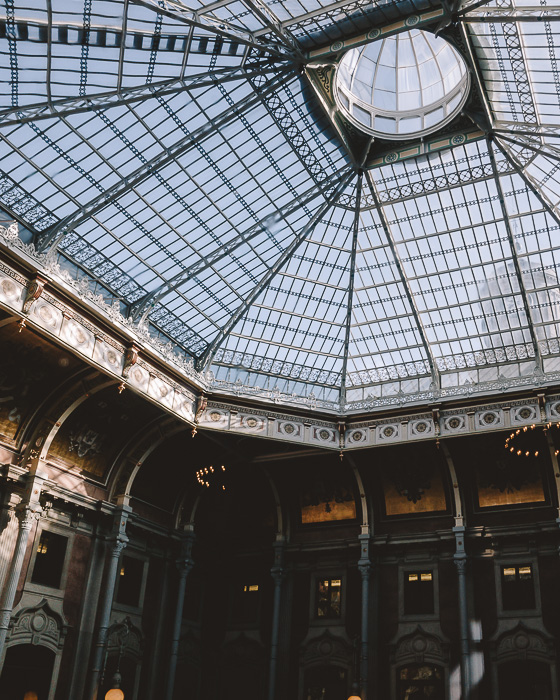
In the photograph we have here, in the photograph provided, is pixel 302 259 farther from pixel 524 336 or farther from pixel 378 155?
pixel 524 336

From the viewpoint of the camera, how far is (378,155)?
28.0 meters

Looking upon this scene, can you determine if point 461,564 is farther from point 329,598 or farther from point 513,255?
point 513,255

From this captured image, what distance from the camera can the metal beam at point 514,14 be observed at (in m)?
20.1

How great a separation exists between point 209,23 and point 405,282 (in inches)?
550

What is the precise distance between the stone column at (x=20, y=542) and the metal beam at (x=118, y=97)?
1275 cm

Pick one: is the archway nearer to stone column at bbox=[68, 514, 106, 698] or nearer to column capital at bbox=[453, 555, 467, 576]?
stone column at bbox=[68, 514, 106, 698]

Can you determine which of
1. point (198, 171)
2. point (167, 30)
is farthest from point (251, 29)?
point (198, 171)

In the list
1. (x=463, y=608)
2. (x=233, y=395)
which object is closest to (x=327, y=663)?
(x=463, y=608)

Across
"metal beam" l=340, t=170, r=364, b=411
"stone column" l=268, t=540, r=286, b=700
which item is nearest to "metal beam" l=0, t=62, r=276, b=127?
"metal beam" l=340, t=170, r=364, b=411

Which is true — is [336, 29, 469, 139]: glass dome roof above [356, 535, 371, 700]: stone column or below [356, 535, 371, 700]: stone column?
above

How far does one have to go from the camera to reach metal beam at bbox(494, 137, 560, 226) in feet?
85.7

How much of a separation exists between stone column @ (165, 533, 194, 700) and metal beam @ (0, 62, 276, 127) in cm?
1976

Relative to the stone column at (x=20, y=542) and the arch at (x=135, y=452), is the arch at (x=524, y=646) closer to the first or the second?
the arch at (x=135, y=452)

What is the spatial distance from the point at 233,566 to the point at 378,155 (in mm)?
20600
